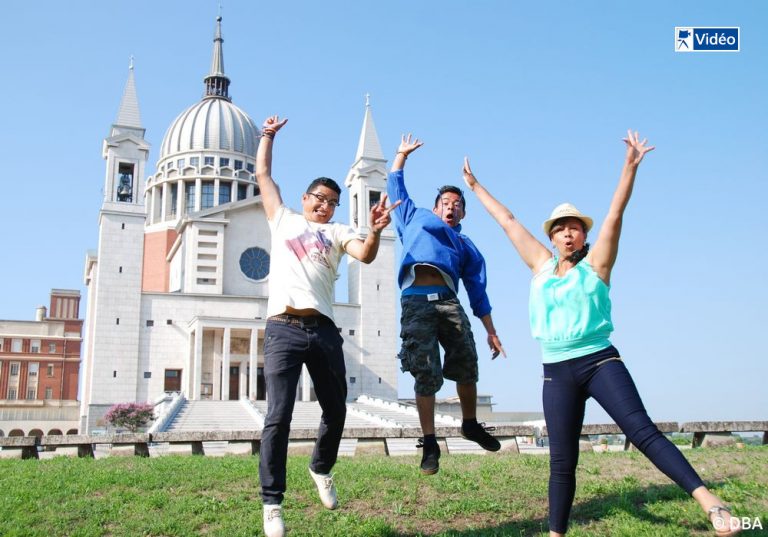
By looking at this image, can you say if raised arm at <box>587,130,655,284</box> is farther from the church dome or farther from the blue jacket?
the church dome

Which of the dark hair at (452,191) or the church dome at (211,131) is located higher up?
the church dome at (211,131)

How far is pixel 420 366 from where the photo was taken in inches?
248

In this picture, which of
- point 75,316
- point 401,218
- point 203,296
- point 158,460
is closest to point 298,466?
point 158,460

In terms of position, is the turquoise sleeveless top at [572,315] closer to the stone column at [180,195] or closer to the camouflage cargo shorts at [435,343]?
the camouflage cargo shorts at [435,343]

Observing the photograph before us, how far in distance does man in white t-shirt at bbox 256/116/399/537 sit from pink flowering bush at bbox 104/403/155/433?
125ft

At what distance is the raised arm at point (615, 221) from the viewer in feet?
15.6

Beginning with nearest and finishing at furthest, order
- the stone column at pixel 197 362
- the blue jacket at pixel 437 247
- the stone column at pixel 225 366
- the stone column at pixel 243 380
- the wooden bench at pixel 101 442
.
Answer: the blue jacket at pixel 437 247, the wooden bench at pixel 101 442, the stone column at pixel 197 362, the stone column at pixel 225 366, the stone column at pixel 243 380

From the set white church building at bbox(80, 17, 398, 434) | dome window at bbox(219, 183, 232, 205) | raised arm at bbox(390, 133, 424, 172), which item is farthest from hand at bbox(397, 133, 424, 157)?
dome window at bbox(219, 183, 232, 205)

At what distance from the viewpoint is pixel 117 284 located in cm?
4694

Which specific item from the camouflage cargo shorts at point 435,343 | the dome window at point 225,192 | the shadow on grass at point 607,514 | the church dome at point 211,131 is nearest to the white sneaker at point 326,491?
the shadow on grass at point 607,514

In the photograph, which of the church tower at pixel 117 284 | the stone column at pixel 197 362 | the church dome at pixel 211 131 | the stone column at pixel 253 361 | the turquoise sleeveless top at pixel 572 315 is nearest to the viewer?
the turquoise sleeveless top at pixel 572 315

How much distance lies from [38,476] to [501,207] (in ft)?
19.7

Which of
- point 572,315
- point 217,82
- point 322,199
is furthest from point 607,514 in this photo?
point 217,82

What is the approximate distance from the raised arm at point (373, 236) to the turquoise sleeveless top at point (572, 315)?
1217mm
